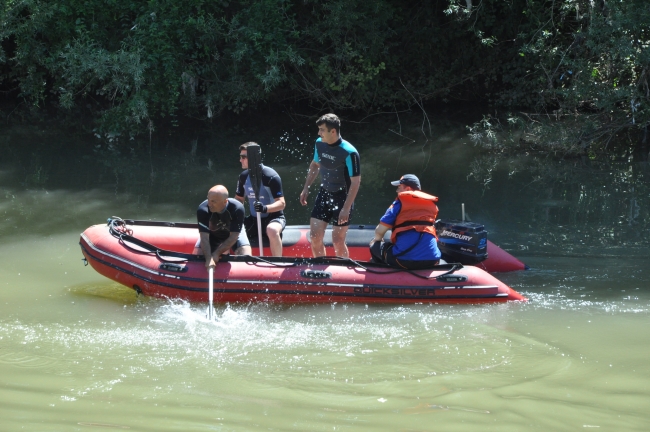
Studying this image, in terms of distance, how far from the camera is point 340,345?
5566 millimetres

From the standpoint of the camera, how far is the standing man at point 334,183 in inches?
256

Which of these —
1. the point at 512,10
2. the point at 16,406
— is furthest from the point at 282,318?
the point at 512,10

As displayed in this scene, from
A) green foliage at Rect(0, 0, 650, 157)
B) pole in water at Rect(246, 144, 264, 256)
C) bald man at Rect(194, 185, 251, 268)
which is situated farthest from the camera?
green foliage at Rect(0, 0, 650, 157)

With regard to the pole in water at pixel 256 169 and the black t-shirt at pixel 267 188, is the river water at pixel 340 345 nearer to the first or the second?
the pole in water at pixel 256 169

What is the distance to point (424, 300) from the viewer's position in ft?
21.3

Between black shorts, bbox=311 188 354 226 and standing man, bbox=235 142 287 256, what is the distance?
329 mm

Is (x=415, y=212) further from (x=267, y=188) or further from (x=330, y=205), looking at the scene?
(x=267, y=188)

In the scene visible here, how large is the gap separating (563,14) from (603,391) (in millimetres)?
9938

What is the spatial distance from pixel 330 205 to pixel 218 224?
975 mm

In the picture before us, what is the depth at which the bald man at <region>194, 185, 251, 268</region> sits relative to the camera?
6.37 m

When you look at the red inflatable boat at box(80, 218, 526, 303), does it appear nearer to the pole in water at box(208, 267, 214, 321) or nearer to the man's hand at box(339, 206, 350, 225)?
the pole in water at box(208, 267, 214, 321)

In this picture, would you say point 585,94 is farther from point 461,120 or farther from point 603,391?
point 603,391

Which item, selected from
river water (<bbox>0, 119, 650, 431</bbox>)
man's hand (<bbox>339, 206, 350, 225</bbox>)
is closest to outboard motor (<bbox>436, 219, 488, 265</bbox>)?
river water (<bbox>0, 119, 650, 431</bbox>)

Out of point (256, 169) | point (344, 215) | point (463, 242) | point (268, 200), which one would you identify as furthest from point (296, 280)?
point (463, 242)
